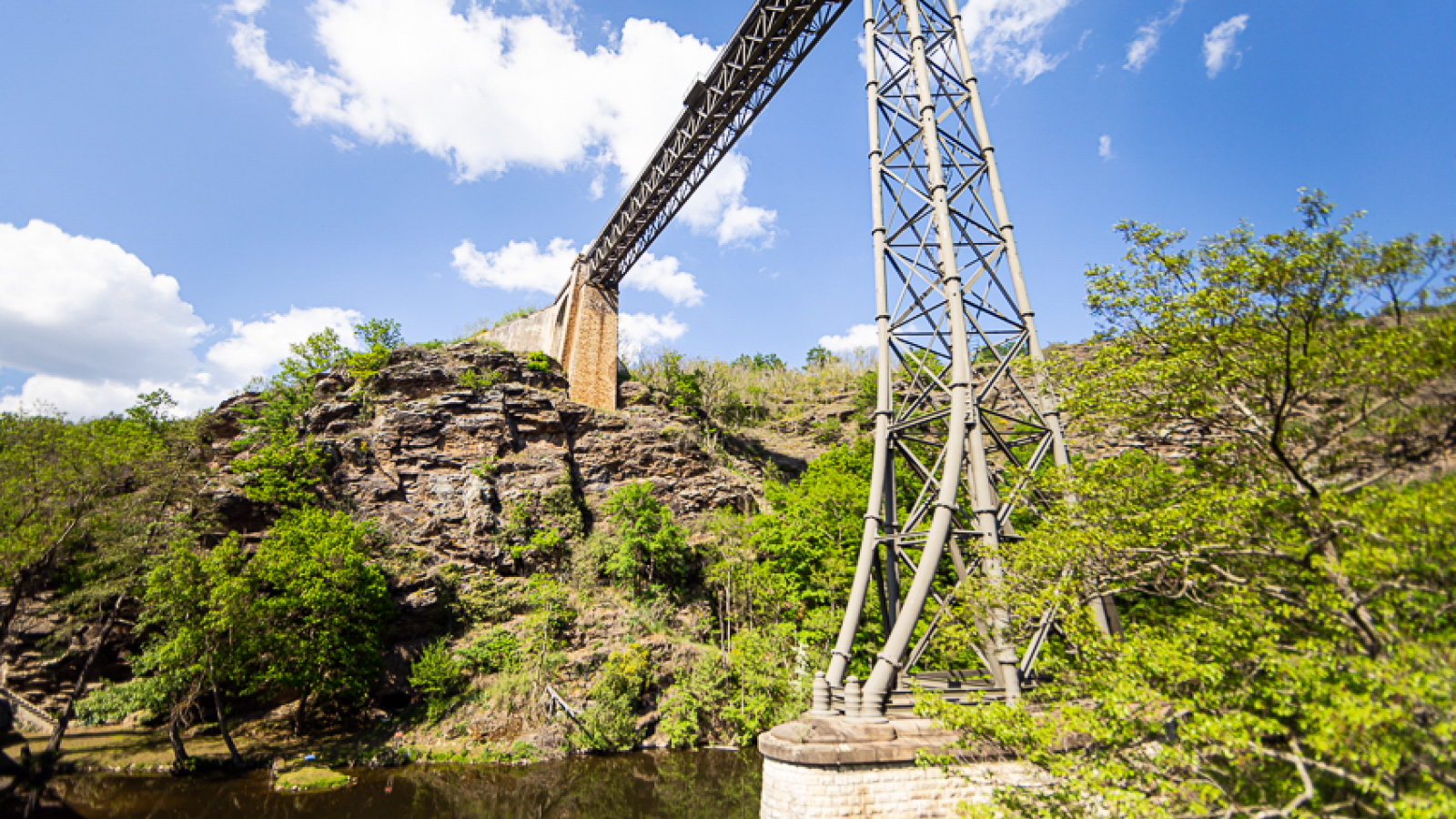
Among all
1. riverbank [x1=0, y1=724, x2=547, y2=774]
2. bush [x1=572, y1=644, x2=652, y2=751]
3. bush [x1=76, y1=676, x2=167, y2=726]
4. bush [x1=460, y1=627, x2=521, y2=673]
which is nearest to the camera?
riverbank [x1=0, y1=724, x2=547, y2=774]

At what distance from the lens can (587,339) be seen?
27703 millimetres

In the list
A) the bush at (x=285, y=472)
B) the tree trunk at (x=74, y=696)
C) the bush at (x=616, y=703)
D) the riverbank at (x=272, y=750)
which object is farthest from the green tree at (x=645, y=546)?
the tree trunk at (x=74, y=696)

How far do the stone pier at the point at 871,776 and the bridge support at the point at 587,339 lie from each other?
22.2 m

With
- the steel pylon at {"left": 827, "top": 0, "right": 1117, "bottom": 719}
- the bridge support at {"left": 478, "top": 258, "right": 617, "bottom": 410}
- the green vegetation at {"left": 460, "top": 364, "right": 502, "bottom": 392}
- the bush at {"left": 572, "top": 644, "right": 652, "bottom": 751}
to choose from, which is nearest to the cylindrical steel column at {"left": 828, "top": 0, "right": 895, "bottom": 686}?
the steel pylon at {"left": 827, "top": 0, "right": 1117, "bottom": 719}

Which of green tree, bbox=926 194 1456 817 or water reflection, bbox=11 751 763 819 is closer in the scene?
green tree, bbox=926 194 1456 817

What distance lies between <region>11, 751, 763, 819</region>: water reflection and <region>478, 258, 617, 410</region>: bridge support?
1584 centimetres

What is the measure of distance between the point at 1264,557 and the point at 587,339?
83.7 ft

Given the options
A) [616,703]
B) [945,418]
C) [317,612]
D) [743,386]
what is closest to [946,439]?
[945,418]

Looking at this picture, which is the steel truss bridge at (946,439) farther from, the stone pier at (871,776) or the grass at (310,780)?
the grass at (310,780)

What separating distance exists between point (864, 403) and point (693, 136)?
21.4 metres

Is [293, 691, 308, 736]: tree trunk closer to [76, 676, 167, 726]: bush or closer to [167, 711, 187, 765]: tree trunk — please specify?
[167, 711, 187, 765]: tree trunk

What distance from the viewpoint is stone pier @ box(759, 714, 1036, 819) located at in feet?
21.9

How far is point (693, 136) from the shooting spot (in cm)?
2031

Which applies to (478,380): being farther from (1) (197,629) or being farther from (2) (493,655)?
(1) (197,629)
